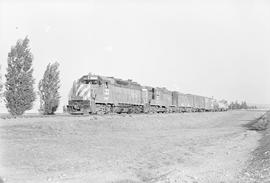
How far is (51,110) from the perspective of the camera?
1628 inches

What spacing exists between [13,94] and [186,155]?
23.4 meters

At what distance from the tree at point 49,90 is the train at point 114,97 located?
8.41 meters

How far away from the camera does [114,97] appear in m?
34.1

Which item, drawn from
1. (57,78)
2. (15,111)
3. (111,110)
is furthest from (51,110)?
(111,110)

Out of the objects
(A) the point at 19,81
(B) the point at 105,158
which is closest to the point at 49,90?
(A) the point at 19,81

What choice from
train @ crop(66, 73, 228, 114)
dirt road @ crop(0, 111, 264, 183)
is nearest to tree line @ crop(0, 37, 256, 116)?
train @ crop(66, 73, 228, 114)

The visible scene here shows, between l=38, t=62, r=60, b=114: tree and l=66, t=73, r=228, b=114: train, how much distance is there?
27.6 ft

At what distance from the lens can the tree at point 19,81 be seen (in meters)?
33.8

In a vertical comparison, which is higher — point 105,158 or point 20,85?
point 20,85

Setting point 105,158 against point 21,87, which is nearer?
point 105,158

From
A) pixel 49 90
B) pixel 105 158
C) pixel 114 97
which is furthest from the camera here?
pixel 49 90

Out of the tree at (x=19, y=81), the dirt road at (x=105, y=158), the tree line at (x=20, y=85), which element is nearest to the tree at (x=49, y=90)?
the tree line at (x=20, y=85)

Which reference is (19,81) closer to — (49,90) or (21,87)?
(21,87)

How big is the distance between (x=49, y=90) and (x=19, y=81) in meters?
7.74
